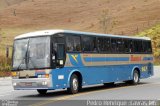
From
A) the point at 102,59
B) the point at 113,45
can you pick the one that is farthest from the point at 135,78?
the point at 102,59

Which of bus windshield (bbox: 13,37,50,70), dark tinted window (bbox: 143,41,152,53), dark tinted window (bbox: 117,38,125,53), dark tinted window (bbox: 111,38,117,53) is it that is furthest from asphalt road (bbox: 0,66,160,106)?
dark tinted window (bbox: 143,41,152,53)

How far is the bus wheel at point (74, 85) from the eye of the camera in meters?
23.0

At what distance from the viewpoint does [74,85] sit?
2336 cm

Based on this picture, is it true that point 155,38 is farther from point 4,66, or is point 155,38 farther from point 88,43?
point 88,43

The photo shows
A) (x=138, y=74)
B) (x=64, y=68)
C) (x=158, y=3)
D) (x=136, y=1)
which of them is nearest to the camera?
(x=64, y=68)

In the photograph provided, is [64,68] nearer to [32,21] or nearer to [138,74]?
[138,74]

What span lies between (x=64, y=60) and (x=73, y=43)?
1336 mm

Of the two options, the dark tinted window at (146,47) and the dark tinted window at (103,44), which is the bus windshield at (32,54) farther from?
the dark tinted window at (146,47)

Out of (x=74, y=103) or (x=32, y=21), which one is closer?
(x=74, y=103)

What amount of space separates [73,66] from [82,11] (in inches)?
3654

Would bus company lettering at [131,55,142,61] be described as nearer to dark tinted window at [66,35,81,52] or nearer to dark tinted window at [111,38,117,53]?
dark tinted window at [111,38,117,53]

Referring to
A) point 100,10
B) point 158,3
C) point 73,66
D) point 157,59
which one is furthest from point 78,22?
point 73,66

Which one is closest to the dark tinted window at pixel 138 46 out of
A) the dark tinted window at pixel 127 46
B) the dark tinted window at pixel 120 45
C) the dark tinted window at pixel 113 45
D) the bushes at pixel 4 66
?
the dark tinted window at pixel 127 46

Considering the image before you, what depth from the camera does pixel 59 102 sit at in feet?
61.8
